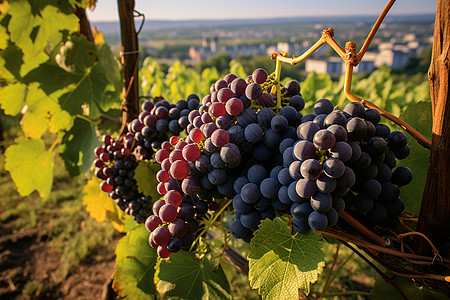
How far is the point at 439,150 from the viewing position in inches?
26.0

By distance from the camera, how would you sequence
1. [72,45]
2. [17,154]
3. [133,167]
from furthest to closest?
[17,154]
[72,45]
[133,167]

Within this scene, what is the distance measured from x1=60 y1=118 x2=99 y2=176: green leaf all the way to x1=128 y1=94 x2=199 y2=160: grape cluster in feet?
2.10

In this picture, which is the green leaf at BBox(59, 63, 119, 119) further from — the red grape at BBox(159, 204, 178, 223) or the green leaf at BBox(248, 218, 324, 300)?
the green leaf at BBox(248, 218, 324, 300)

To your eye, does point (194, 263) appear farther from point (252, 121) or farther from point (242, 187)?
point (252, 121)

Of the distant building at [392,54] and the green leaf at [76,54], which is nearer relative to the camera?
the green leaf at [76,54]

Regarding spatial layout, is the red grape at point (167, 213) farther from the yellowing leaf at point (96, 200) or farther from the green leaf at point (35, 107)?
the green leaf at point (35, 107)

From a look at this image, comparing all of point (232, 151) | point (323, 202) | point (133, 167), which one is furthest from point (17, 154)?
point (323, 202)

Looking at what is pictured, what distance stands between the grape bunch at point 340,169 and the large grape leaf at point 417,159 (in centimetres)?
23

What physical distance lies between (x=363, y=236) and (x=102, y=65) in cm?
170

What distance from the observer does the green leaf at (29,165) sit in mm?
1892

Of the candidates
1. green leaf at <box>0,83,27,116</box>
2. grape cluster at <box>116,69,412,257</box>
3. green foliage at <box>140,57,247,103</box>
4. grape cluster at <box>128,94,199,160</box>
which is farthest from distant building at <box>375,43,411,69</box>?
grape cluster at <box>116,69,412,257</box>

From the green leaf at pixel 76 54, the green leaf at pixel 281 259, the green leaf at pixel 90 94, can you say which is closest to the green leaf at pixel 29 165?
the green leaf at pixel 90 94

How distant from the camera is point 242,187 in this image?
2.59 feet

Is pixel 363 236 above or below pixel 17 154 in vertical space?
above
